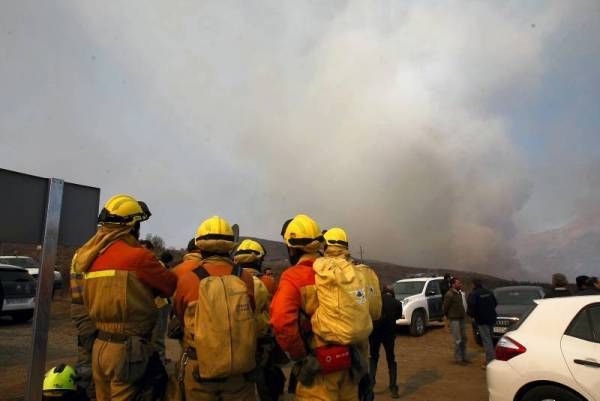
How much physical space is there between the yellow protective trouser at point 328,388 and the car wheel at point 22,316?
1125 cm

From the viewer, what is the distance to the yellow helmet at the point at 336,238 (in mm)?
5156

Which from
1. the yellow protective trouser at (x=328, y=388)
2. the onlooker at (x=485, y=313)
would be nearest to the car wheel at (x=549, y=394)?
the yellow protective trouser at (x=328, y=388)

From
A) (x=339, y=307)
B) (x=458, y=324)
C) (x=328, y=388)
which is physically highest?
(x=339, y=307)

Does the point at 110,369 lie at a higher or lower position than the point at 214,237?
lower

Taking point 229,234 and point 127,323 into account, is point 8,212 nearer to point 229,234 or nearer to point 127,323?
point 127,323

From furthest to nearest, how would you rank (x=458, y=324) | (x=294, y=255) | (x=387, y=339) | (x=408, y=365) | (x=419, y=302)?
1. (x=419, y=302)
2. (x=458, y=324)
3. (x=408, y=365)
4. (x=387, y=339)
5. (x=294, y=255)

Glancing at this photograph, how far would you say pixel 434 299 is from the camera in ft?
→ 47.3

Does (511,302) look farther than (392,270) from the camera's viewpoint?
No

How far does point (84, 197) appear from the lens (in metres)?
4.03

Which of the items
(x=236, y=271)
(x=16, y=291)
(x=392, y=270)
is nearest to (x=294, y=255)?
(x=236, y=271)

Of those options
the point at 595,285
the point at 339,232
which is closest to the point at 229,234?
the point at 339,232

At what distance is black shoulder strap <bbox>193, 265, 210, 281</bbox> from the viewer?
308cm

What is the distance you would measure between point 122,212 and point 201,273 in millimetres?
759

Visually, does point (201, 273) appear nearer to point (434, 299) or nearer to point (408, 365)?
point (408, 365)
